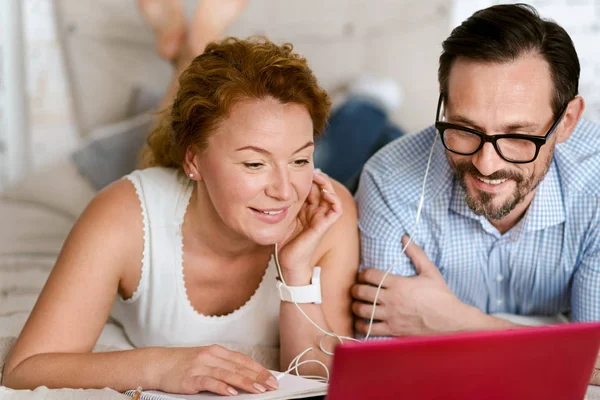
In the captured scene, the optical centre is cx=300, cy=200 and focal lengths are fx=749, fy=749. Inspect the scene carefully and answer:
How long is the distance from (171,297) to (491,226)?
80 cm

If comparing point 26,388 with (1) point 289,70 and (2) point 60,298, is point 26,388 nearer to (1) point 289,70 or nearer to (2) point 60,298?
(2) point 60,298

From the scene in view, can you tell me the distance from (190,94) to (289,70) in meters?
0.22

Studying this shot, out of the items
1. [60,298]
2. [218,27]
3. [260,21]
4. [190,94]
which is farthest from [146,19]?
[60,298]

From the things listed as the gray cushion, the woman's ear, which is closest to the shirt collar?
the woman's ear

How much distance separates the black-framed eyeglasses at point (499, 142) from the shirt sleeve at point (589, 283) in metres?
0.32

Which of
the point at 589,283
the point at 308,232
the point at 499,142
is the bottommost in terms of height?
the point at 589,283

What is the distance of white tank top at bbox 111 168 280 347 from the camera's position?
Answer: 178 cm

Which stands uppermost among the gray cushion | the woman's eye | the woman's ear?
the woman's eye

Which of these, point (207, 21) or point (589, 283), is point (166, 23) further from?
point (589, 283)

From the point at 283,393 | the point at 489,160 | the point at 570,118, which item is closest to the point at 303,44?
the point at 570,118

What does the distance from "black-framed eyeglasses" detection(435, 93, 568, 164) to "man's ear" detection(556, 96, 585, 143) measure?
0.06 metres

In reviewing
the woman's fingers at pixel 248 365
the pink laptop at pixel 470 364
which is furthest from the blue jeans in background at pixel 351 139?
the pink laptop at pixel 470 364

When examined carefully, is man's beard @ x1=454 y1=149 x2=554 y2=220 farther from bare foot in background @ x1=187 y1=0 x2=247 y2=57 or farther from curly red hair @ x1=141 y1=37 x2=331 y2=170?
bare foot in background @ x1=187 y1=0 x2=247 y2=57

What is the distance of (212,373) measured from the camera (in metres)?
1.46
